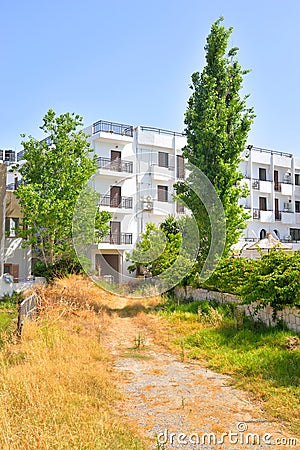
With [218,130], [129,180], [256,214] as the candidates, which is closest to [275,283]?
[218,130]

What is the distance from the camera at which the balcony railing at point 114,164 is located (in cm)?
2606

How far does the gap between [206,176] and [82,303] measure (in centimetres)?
575

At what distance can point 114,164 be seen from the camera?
26.4m

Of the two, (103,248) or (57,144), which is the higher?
(57,144)

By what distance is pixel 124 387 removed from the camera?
652 cm

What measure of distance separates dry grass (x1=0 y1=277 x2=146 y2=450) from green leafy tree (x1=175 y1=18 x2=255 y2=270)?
6.22 m

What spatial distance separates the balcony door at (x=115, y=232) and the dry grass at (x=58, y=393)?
1539cm

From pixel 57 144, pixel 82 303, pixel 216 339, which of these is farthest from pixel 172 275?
pixel 57 144

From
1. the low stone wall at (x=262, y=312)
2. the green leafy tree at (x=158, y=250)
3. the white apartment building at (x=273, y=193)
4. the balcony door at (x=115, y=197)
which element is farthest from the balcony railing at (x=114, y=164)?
the low stone wall at (x=262, y=312)

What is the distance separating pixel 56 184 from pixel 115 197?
8090mm

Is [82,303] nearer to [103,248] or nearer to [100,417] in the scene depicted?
[100,417]

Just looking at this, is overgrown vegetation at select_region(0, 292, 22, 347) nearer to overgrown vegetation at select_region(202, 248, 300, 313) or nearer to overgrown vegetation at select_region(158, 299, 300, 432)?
overgrown vegetation at select_region(158, 299, 300, 432)

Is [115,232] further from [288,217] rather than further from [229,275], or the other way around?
[288,217]

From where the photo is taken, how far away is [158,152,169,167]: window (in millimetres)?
27766
